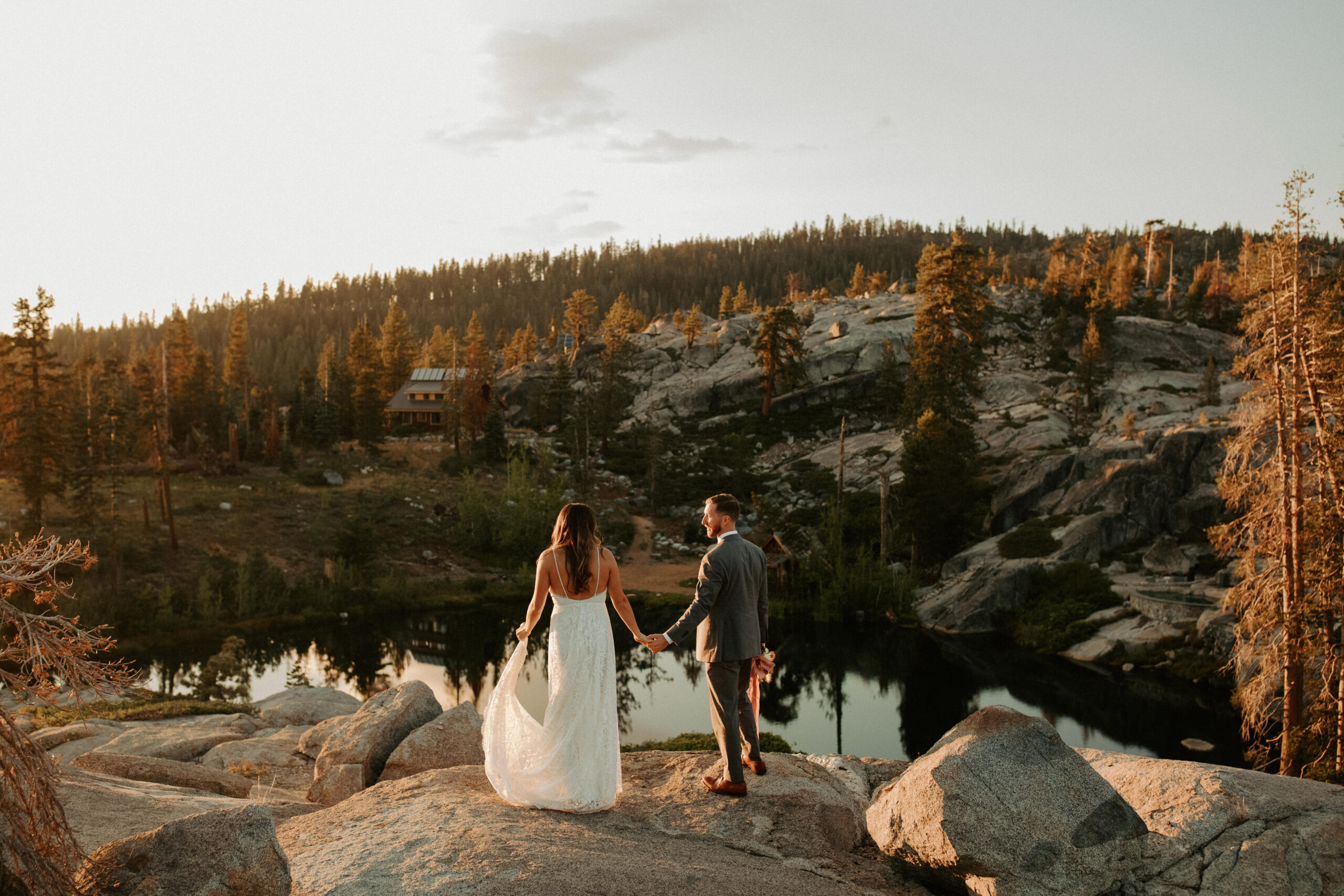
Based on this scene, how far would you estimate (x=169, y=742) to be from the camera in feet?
38.2

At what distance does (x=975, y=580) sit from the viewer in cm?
3030

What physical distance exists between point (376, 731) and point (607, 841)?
4363mm

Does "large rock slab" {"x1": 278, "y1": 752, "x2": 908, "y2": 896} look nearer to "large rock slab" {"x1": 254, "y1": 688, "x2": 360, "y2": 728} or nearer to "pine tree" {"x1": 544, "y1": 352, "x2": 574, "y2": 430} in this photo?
"large rock slab" {"x1": 254, "y1": 688, "x2": 360, "y2": 728}

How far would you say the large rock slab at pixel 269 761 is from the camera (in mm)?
10195

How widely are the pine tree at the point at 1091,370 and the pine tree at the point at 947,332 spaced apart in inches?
550

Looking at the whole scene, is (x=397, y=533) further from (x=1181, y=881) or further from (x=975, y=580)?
(x=1181, y=881)

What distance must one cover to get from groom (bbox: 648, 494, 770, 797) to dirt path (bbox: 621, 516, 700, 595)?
27.1 m

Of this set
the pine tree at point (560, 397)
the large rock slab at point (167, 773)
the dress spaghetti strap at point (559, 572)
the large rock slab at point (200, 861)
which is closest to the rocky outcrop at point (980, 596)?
the large rock slab at point (167, 773)

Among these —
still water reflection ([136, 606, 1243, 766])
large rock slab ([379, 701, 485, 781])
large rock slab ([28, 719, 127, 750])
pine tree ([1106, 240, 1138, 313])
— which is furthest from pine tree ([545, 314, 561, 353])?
large rock slab ([379, 701, 485, 781])

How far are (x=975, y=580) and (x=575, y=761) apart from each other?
89.1ft

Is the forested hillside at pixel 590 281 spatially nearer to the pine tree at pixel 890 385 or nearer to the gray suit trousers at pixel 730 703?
the pine tree at pixel 890 385

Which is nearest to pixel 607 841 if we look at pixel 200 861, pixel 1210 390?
pixel 200 861

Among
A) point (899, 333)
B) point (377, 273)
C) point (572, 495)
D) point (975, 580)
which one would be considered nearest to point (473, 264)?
point (377, 273)

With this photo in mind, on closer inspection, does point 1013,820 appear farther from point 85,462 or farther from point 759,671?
point 85,462
